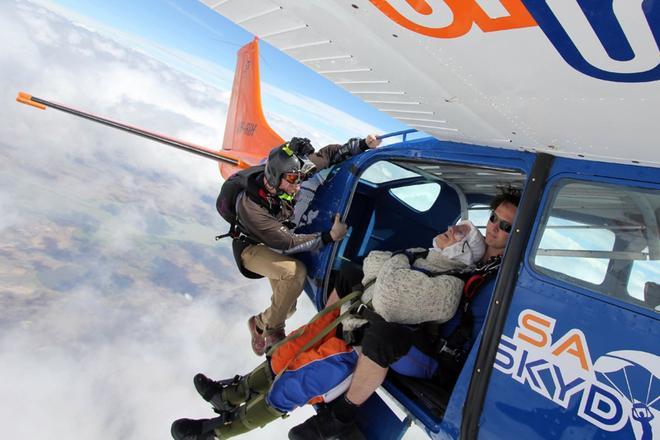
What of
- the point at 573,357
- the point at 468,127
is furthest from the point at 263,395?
the point at 468,127

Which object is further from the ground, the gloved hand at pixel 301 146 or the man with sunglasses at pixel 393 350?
the gloved hand at pixel 301 146

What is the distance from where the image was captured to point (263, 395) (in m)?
2.55

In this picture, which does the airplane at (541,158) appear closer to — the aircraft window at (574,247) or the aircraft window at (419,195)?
the aircraft window at (574,247)

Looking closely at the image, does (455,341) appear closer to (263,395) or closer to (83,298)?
(263,395)

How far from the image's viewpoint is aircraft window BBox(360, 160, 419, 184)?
4.24 m

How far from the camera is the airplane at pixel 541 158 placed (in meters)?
0.80

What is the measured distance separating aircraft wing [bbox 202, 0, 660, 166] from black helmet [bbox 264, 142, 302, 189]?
1679 millimetres

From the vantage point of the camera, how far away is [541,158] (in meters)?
1.82

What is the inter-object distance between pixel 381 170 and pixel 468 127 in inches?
98.7

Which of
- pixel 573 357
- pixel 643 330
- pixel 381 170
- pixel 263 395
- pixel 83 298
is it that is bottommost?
pixel 83 298

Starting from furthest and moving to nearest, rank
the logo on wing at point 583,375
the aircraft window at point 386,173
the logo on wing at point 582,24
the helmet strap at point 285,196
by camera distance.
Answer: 1. the aircraft window at point 386,173
2. the helmet strap at point 285,196
3. the logo on wing at point 583,375
4. the logo on wing at point 582,24

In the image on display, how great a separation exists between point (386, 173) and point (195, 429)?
3160 millimetres

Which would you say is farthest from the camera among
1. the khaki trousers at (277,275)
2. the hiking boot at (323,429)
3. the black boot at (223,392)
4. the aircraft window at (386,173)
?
the aircraft window at (386,173)

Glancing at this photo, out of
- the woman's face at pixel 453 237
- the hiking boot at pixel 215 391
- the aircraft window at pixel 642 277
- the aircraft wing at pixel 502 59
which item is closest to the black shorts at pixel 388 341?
the woman's face at pixel 453 237
